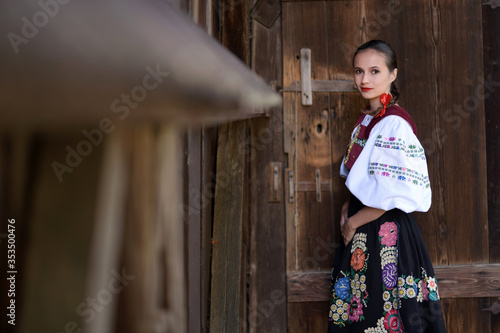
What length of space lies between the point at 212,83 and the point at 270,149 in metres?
1.49

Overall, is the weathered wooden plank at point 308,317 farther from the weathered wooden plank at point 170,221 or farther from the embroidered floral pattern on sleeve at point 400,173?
the weathered wooden plank at point 170,221

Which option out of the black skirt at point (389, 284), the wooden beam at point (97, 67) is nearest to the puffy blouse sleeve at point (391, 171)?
the black skirt at point (389, 284)

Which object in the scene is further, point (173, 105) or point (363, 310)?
point (363, 310)

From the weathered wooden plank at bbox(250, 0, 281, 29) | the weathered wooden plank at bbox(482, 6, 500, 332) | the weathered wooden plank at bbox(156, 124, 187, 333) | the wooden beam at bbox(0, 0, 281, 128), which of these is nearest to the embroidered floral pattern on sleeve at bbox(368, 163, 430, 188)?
the weathered wooden plank at bbox(482, 6, 500, 332)

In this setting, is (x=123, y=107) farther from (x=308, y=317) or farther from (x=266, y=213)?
(x=308, y=317)

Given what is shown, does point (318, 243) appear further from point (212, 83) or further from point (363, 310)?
point (212, 83)

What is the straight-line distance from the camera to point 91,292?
0.33 meters

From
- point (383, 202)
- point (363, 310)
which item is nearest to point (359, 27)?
point (383, 202)

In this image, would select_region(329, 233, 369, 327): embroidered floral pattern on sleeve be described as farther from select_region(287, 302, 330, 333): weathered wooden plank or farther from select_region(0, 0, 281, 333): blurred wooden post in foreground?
select_region(0, 0, 281, 333): blurred wooden post in foreground

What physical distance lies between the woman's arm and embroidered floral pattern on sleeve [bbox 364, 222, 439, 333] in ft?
0.25

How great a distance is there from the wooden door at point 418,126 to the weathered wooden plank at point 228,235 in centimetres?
22

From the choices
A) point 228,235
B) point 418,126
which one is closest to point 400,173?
point 418,126

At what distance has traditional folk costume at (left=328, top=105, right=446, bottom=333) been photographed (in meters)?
1.33

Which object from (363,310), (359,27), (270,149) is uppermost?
(359,27)
